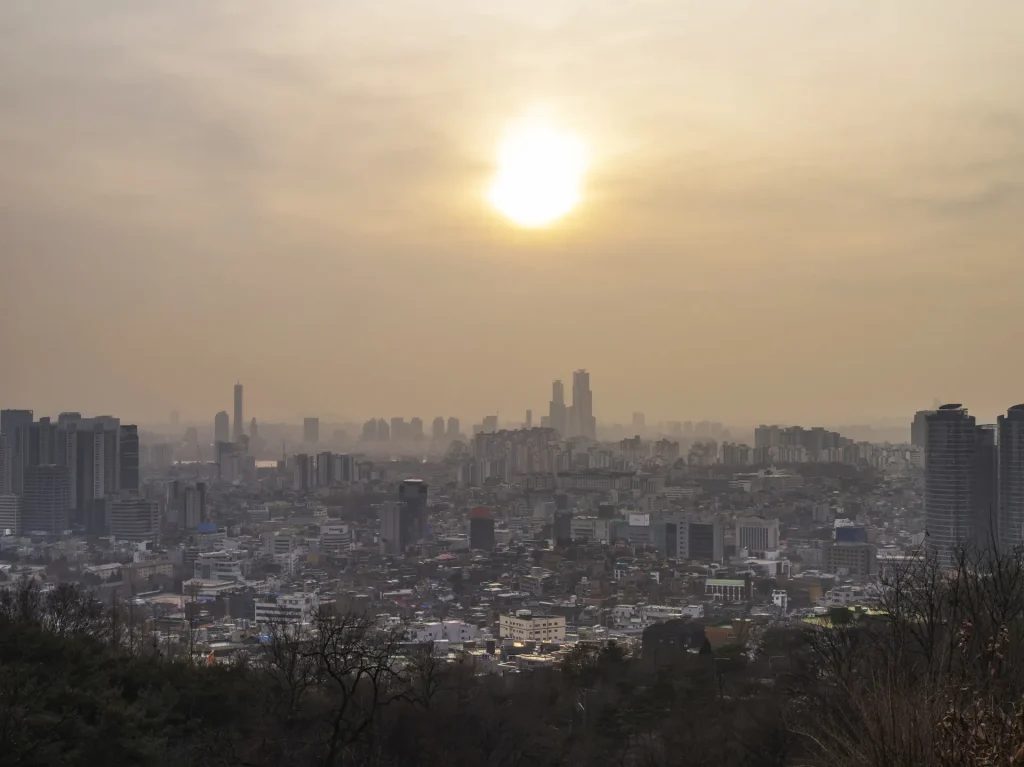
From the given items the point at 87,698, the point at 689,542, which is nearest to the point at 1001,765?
the point at 87,698

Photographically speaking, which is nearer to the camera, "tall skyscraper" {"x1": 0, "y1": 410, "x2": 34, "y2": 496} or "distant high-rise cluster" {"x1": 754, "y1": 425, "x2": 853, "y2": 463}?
"tall skyscraper" {"x1": 0, "y1": 410, "x2": 34, "y2": 496}

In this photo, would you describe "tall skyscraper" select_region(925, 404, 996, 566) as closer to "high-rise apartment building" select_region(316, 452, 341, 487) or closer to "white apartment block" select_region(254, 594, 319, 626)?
"white apartment block" select_region(254, 594, 319, 626)

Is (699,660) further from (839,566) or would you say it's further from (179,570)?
(179,570)

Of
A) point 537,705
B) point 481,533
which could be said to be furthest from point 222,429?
point 537,705

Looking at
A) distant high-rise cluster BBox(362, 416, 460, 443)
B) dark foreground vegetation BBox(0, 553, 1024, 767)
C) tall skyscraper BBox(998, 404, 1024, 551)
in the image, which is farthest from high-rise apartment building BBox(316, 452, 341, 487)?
dark foreground vegetation BBox(0, 553, 1024, 767)

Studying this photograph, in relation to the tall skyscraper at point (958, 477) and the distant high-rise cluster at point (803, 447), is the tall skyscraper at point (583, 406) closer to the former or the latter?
the distant high-rise cluster at point (803, 447)

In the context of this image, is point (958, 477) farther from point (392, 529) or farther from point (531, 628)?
point (392, 529)
